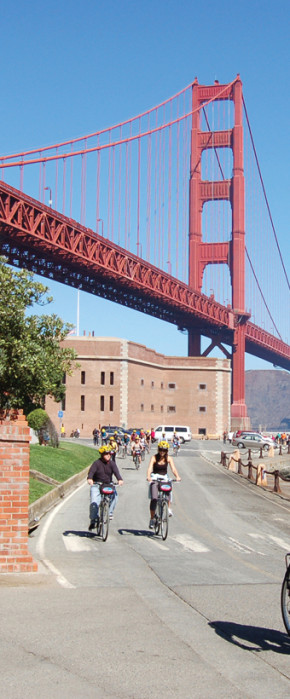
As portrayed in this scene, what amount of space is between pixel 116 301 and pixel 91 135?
1987cm

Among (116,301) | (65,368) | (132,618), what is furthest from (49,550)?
(116,301)

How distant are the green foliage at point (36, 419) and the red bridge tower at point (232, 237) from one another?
6903 centimetres

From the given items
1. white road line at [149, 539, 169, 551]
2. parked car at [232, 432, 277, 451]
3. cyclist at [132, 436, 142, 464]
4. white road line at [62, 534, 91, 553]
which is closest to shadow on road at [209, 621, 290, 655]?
white road line at [62, 534, 91, 553]

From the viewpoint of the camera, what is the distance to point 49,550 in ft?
43.4

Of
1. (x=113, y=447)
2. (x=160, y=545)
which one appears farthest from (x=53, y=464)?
(x=160, y=545)

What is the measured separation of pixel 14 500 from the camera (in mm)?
10898

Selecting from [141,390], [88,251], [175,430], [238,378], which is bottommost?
[175,430]

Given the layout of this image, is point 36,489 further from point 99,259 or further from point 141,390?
point 141,390

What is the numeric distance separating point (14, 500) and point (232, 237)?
105 m

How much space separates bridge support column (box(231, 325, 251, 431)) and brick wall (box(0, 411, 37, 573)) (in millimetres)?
97259

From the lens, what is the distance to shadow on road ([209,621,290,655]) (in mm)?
7188

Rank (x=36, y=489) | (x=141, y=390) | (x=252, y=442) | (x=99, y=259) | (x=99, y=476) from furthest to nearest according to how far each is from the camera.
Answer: (x=141, y=390) → (x=99, y=259) → (x=252, y=442) → (x=36, y=489) → (x=99, y=476)

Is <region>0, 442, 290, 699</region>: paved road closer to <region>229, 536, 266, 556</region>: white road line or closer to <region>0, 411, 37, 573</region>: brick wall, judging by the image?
<region>229, 536, 266, 556</region>: white road line

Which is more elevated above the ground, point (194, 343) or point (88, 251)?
point (88, 251)
